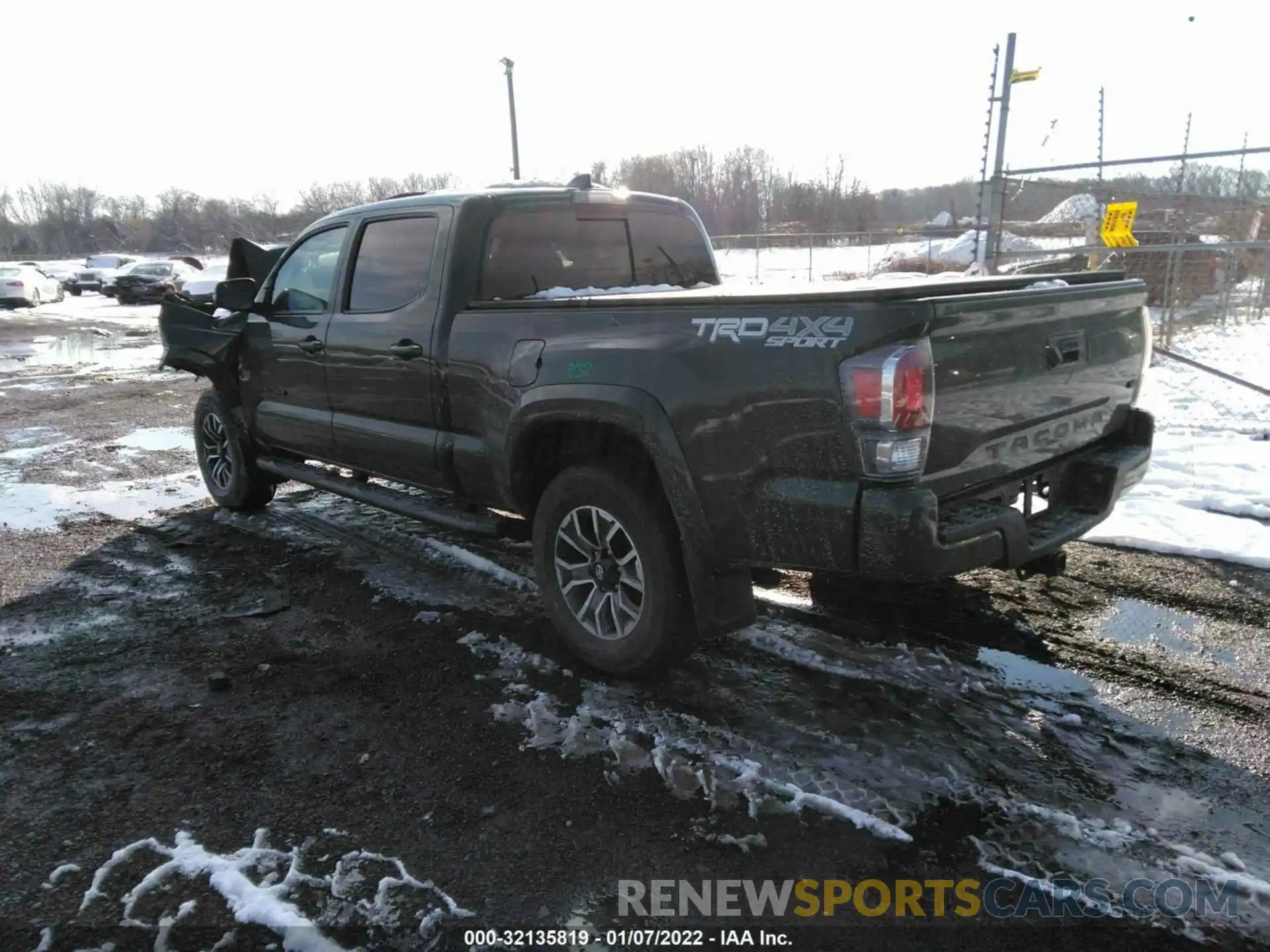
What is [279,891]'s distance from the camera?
2.43 metres

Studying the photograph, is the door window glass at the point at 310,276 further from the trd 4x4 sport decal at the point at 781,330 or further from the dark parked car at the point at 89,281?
the dark parked car at the point at 89,281

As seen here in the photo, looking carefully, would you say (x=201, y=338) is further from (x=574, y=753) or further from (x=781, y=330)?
(x=781, y=330)

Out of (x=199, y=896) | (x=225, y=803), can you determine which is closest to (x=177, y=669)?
(x=225, y=803)

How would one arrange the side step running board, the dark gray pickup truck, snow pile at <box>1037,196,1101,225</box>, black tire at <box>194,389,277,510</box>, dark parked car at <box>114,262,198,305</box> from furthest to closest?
dark parked car at <box>114,262,198,305</box>
snow pile at <box>1037,196,1101,225</box>
black tire at <box>194,389,277,510</box>
the side step running board
the dark gray pickup truck

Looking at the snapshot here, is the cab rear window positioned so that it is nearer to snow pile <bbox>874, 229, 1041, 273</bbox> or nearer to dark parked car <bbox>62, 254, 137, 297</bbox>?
snow pile <bbox>874, 229, 1041, 273</bbox>

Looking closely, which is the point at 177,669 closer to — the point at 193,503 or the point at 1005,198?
the point at 193,503

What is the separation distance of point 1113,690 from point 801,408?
71.5 inches

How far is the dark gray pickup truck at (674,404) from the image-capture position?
2750mm

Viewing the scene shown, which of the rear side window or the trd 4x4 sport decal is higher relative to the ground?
the rear side window

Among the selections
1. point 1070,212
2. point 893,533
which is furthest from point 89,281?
point 893,533

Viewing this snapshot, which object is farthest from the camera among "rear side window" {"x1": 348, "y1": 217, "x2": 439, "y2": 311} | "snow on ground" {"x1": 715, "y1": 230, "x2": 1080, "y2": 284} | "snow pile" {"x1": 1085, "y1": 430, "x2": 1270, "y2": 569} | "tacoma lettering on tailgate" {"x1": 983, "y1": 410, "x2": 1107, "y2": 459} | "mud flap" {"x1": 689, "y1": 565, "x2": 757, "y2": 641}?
"snow on ground" {"x1": 715, "y1": 230, "x2": 1080, "y2": 284}

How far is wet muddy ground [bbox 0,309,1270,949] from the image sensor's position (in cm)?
242

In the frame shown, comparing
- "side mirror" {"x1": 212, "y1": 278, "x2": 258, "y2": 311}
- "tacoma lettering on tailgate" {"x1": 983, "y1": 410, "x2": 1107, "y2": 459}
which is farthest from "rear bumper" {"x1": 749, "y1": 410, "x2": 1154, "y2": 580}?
"side mirror" {"x1": 212, "y1": 278, "x2": 258, "y2": 311}

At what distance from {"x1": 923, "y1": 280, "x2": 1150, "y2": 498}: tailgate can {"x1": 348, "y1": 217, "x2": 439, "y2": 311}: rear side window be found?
8.64 ft
